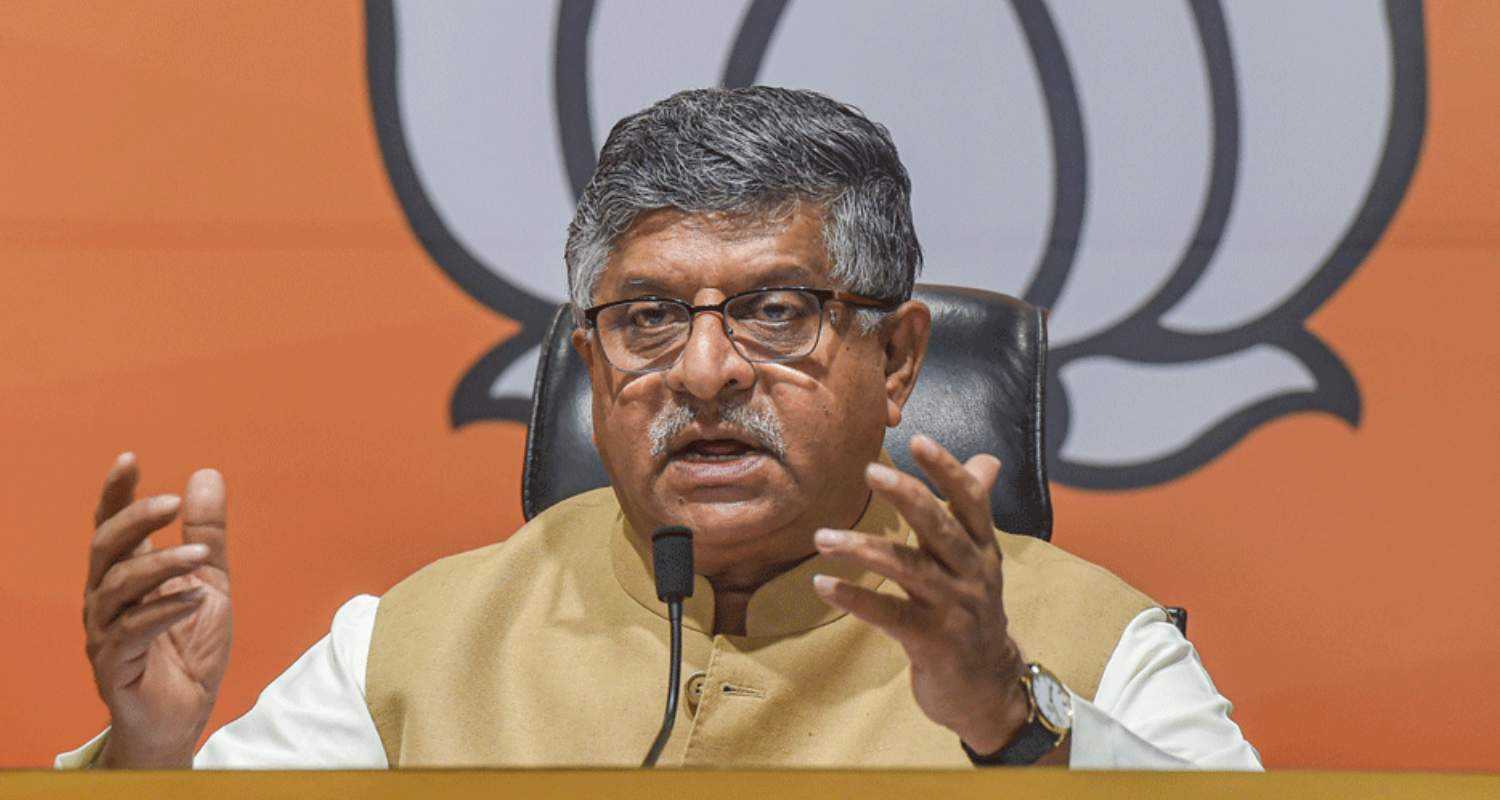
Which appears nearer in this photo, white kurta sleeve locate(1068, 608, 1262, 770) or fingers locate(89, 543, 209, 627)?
fingers locate(89, 543, 209, 627)

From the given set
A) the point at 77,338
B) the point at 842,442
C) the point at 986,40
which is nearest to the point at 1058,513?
the point at 986,40

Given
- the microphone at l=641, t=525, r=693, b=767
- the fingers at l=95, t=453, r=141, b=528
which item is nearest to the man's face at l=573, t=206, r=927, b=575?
the microphone at l=641, t=525, r=693, b=767

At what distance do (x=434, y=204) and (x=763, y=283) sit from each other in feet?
3.10

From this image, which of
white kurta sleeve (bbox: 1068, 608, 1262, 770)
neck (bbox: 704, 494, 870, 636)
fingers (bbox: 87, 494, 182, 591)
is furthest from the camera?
neck (bbox: 704, 494, 870, 636)

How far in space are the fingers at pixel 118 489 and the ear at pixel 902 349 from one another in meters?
0.71

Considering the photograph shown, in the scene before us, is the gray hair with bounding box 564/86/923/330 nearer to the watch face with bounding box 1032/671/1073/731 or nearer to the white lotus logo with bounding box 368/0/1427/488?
the watch face with bounding box 1032/671/1073/731

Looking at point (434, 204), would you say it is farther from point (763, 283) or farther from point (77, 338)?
point (763, 283)

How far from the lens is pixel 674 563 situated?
115 centimetres

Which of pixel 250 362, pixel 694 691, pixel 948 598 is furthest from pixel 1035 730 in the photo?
pixel 250 362

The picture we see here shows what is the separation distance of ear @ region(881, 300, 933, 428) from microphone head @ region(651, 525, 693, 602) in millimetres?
417

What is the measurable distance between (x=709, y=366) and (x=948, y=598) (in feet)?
1.33

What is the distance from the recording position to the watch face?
1.14 meters

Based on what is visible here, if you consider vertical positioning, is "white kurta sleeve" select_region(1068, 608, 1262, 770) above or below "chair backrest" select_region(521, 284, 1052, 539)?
below

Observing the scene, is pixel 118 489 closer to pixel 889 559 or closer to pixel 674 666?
pixel 674 666
